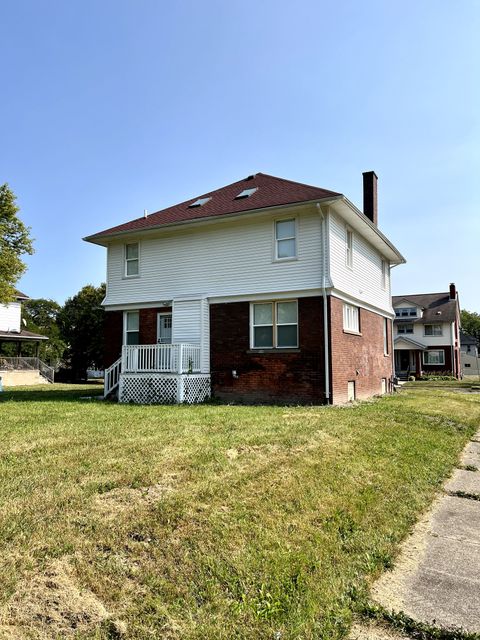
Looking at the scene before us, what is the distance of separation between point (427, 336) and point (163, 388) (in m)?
37.2

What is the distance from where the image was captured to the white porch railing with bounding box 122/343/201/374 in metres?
13.8

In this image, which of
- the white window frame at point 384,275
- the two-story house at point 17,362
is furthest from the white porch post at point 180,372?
the two-story house at point 17,362

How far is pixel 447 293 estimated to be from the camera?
4822 cm

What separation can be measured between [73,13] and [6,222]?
15.6m

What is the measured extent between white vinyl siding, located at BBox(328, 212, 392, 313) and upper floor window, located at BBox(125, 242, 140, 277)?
285 inches

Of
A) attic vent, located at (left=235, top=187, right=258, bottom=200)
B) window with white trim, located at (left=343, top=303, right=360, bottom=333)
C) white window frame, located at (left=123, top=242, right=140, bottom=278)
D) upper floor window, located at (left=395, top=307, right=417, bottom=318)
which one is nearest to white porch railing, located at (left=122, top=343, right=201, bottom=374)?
white window frame, located at (left=123, top=242, right=140, bottom=278)

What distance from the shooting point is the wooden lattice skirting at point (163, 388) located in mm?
13570

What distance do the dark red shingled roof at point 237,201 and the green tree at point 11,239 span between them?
8.56 meters

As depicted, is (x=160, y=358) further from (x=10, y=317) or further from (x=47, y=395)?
(x=10, y=317)

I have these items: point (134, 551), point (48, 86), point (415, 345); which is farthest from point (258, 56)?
point (415, 345)

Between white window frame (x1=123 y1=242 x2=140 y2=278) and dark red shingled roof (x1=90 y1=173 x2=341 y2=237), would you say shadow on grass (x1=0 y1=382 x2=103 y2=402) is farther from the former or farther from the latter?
dark red shingled roof (x1=90 y1=173 x2=341 y2=237)

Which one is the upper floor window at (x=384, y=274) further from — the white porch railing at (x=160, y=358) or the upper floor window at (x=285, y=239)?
the white porch railing at (x=160, y=358)

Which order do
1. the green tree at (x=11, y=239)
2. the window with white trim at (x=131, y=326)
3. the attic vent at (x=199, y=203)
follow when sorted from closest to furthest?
the window with white trim at (x=131, y=326) → the attic vent at (x=199, y=203) → the green tree at (x=11, y=239)

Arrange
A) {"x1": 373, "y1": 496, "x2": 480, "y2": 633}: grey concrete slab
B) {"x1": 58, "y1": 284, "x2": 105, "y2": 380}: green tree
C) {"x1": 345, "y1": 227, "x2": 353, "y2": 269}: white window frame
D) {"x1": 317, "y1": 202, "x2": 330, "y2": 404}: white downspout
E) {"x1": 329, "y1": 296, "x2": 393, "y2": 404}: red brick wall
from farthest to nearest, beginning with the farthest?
1. {"x1": 58, "y1": 284, "x2": 105, "y2": 380}: green tree
2. {"x1": 345, "y1": 227, "x2": 353, "y2": 269}: white window frame
3. {"x1": 329, "y1": 296, "x2": 393, "y2": 404}: red brick wall
4. {"x1": 317, "y1": 202, "x2": 330, "y2": 404}: white downspout
5. {"x1": 373, "y1": 496, "x2": 480, "y2": 633}: grey concrete slab
